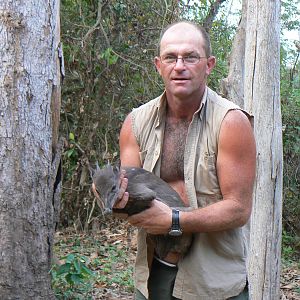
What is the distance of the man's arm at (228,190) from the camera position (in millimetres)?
3281

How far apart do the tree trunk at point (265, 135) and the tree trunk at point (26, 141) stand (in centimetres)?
249

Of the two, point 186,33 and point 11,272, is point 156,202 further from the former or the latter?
point 11,272

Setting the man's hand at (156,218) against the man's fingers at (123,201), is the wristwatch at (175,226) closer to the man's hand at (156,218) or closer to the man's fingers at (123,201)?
the man's hand at (156,218)

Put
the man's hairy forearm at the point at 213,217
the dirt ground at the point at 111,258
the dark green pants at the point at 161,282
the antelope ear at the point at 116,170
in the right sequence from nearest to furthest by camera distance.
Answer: the man's hairy forearm at the point at 213,217
the antelope ear at the point at 116,170
the dark green pants at the point at 161,282
the dirt ground at the point at 111,258

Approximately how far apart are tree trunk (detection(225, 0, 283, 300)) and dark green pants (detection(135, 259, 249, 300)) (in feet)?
10.7

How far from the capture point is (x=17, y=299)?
4738 mm

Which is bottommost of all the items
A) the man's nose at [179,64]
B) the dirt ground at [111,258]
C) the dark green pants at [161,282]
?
the dirt ground at [111,258]

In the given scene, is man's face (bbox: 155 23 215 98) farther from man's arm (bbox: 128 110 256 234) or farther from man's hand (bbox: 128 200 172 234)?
man's hand (bbox: 128 200 172 234)

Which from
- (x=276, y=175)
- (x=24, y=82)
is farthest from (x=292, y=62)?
(x=24, y=82)

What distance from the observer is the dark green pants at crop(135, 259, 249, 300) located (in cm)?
358

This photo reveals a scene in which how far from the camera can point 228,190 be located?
334 centimetres

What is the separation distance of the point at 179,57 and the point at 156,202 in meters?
0.78

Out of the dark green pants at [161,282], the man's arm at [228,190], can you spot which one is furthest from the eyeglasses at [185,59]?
the dark green pants at [161,282]

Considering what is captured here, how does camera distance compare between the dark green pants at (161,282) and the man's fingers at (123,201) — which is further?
the dark green pants at (161,282)
